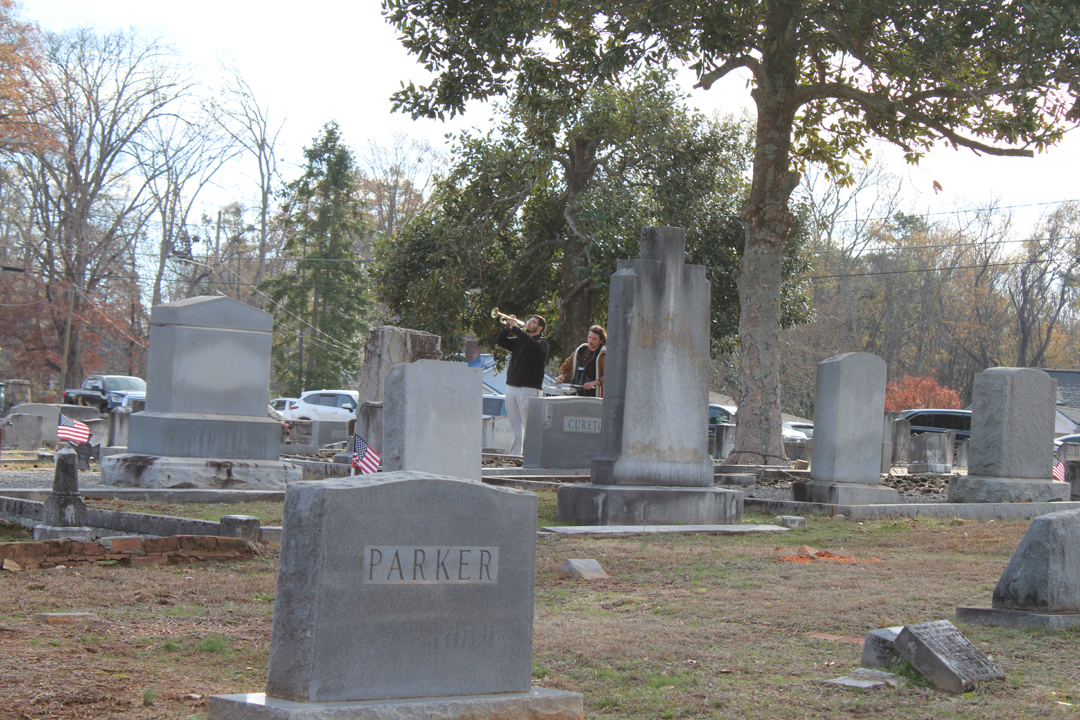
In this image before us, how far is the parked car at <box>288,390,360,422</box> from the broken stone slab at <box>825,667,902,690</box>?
29.3 meters

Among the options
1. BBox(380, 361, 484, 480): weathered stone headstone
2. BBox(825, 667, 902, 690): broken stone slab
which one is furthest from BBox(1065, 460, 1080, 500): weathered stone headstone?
BBox(825, 667, 902, 690): broken stone slab

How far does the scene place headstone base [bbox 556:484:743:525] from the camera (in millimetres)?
9023

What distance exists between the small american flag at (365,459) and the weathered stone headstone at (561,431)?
2.40m

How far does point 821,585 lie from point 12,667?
174 inches

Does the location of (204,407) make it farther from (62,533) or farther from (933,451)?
(933,451)

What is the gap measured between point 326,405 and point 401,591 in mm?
31231

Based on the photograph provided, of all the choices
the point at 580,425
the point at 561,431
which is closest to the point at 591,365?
the point at 580,425

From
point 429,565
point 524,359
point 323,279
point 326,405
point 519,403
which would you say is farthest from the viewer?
point 323,279

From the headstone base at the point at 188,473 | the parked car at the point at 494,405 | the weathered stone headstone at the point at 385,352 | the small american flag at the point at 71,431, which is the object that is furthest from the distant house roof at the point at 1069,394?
the headstone base at the point at 188,473

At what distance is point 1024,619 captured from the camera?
4.96 m

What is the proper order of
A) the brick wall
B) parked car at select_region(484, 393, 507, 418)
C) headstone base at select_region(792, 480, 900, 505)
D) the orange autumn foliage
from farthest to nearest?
the orange autumn foliage
parked car at select_region(484, 393, 507, 418)
headstone base at select_region(792, 480, 900, 505)
the brick wall

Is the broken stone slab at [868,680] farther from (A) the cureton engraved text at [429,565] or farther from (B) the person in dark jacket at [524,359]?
(B) the person in dark jacket at [524,359]

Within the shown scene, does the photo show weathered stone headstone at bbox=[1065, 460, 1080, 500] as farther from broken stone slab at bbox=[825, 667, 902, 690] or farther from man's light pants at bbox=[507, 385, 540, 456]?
broken stone slab at bbox=[825, 667, 902, 690]

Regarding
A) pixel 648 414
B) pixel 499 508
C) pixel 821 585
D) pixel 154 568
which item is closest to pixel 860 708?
pixel 499 508
